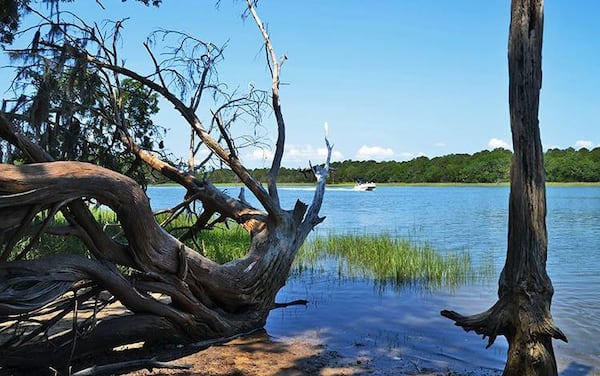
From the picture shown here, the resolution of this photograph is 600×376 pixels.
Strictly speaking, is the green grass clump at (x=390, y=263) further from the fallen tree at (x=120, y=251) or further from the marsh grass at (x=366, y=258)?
the fallen tree at (x=120, y=251)

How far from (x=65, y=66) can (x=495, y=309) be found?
4815 millimetres

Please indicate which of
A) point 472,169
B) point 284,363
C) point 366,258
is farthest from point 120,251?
point 472,169

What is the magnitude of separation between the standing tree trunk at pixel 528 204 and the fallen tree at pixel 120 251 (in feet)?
9.43

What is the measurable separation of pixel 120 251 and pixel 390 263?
7.47 meters

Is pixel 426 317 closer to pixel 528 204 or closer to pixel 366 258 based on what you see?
pixel 528 204

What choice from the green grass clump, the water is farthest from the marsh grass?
the water

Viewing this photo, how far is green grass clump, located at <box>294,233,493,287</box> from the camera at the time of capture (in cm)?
1079

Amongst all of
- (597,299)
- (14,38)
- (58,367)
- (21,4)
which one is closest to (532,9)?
(58,367)

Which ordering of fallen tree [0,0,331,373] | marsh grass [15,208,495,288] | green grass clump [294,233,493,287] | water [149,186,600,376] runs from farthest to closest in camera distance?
green grass clump [294,233,493,287], marsh grass [15,208,495,288], water [149,186,600,376], fallen tree [0,0,331,373]

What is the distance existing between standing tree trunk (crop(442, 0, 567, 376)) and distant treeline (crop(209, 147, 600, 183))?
165 feet

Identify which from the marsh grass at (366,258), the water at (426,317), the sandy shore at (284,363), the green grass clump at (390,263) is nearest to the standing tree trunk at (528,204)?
the sandy shore at (284,363)

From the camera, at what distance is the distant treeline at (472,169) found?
71188 millimetres

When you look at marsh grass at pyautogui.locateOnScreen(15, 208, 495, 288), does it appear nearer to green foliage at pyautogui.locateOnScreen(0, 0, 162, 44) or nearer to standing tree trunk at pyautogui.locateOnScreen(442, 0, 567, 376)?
green foliage at pyautogui.locateOnScreen(0, 0, 162, 44)

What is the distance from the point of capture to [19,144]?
4.47m
